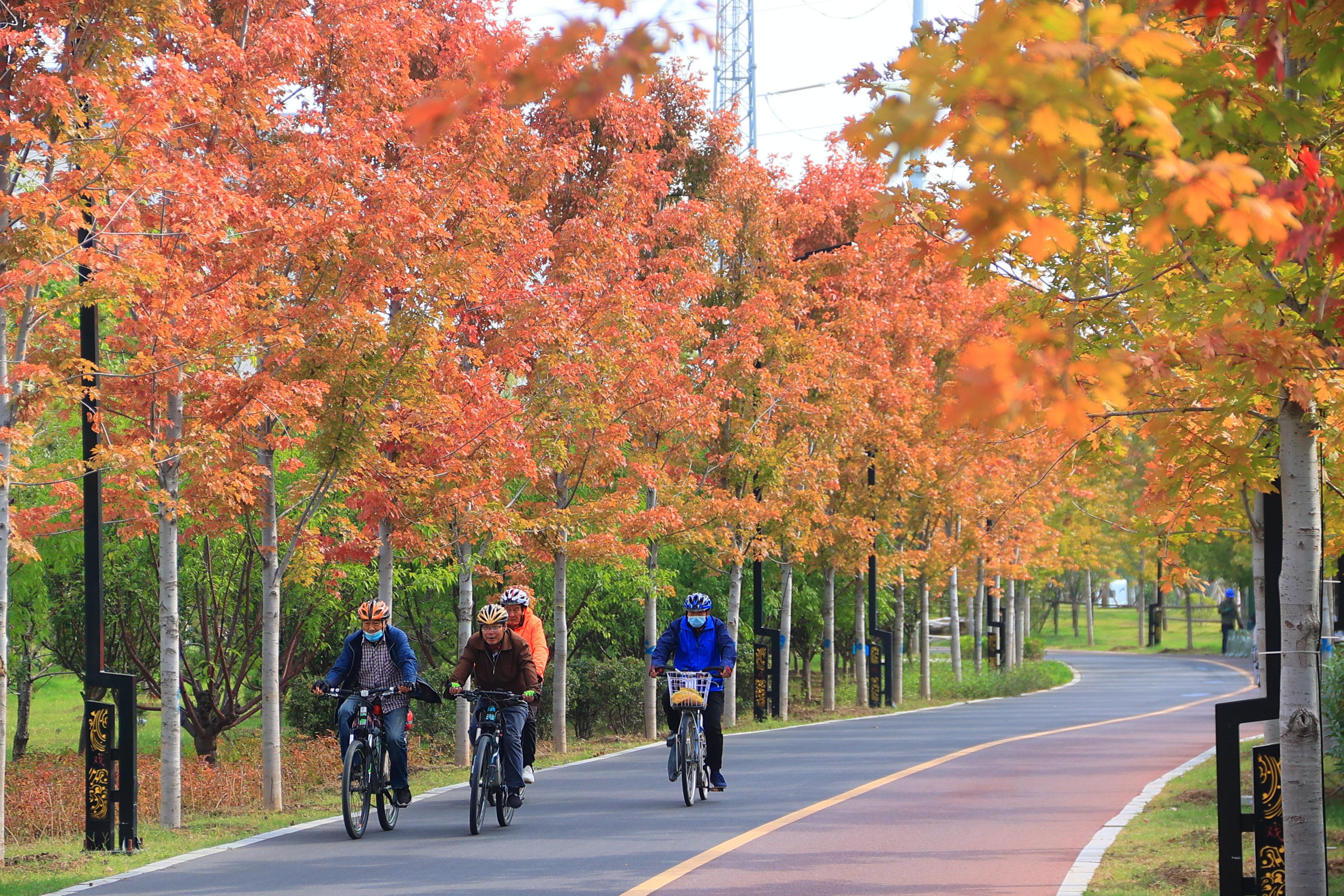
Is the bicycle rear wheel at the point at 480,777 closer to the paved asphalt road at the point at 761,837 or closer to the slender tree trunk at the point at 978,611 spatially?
the paved asphalt road at the point at 761,837

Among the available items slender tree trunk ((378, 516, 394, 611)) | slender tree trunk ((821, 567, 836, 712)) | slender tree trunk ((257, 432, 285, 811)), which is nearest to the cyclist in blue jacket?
slender tree trunk ((257, 432, 285, 811))

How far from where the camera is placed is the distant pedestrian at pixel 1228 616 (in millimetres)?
64438

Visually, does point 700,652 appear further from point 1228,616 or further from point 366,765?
point 1228,616

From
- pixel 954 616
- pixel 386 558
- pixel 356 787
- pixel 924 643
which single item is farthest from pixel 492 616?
pixel 954 616

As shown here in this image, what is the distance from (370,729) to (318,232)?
16.5 ft

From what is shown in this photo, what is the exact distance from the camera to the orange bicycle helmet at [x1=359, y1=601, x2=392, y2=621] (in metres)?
11.2

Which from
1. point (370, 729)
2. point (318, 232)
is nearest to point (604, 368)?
point (318, 232)

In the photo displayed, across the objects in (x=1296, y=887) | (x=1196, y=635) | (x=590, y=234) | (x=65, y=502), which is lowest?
(x=1196, y=635)

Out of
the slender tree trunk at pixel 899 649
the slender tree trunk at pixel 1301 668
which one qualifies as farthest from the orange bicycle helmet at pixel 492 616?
the slender tree trunk at pixel 899 649

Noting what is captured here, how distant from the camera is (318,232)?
13086 mm

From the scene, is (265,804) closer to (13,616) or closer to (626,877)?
(626,877)

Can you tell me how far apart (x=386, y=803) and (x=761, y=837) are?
322 centimetres

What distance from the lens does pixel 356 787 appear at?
1083cm

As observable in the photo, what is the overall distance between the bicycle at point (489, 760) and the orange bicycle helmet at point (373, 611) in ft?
3.21
